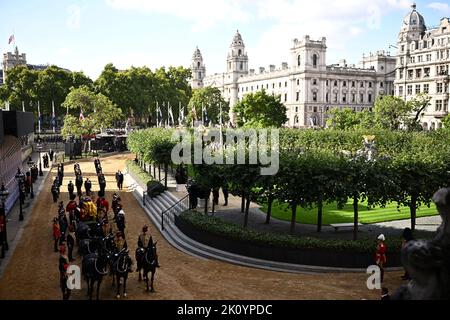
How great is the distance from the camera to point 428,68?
311 feet

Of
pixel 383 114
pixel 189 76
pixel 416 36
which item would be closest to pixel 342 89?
pixel 416 36

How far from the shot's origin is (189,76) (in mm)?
125125

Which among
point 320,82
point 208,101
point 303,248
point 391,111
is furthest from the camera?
point 320,82

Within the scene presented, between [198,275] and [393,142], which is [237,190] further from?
[393,142]

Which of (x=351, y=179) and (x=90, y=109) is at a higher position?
(x=90, y=109)

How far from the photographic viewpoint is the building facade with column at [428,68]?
9056 cm

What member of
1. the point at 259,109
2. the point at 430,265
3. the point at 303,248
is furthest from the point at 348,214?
the point at 259,109

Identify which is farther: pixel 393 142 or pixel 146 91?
pixel 146 91

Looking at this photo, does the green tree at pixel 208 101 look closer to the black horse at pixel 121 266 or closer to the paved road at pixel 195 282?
the paved road at pixel 195 282

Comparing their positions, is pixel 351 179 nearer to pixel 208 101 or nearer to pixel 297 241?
A: pixel 297 241

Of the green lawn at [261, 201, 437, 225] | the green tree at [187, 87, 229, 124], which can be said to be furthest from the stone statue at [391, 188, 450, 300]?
the green tree at [187, 87, 229, 124]

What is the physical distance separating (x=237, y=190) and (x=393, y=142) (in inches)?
1346

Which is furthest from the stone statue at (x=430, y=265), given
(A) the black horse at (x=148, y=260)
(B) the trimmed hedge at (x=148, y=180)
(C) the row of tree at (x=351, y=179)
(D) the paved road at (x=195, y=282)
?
(B) the trimmed hedge at (x=148, y=180)

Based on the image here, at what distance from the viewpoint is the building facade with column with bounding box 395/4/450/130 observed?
90.6 m
